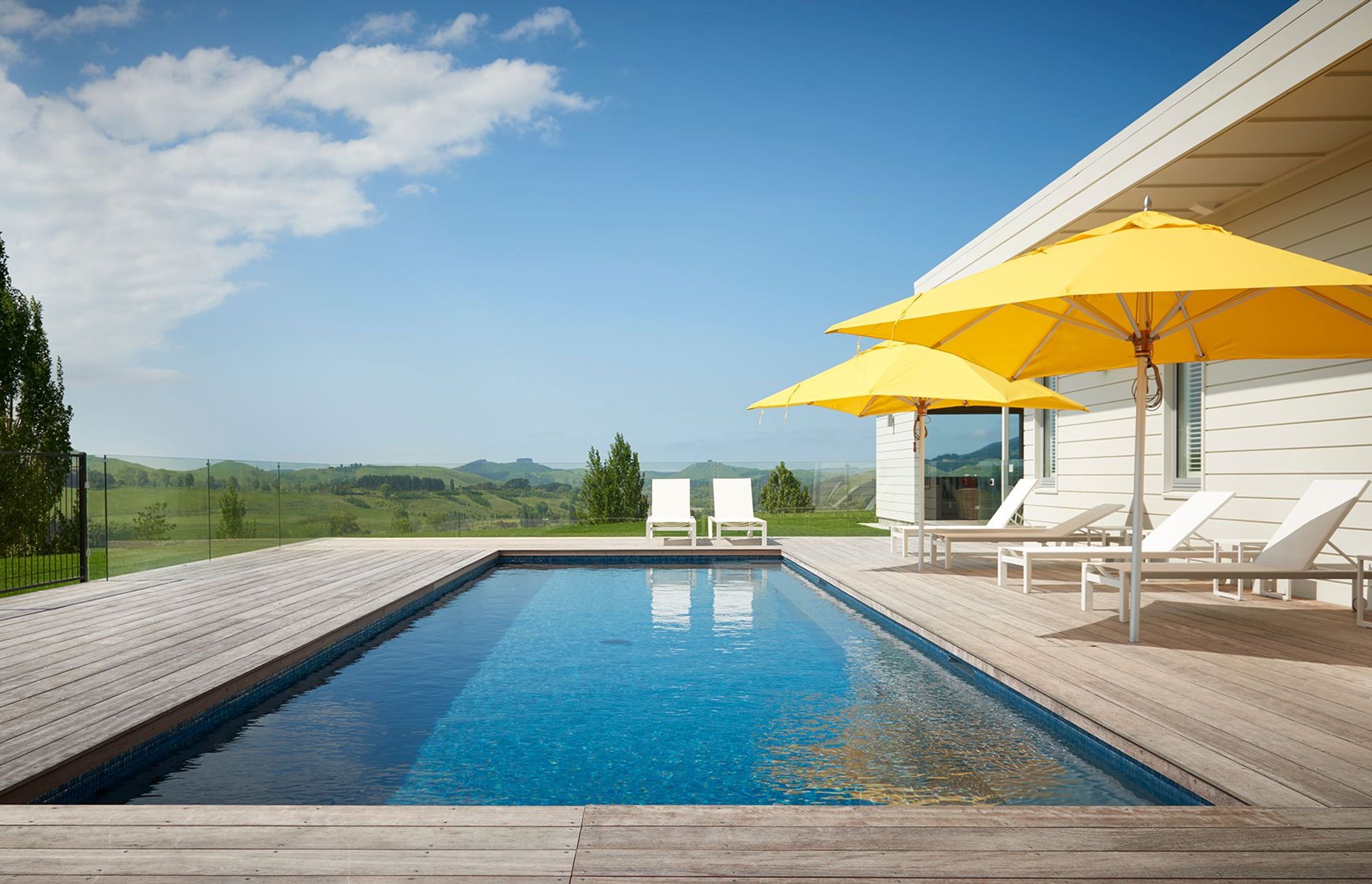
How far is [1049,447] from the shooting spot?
11.7 metres

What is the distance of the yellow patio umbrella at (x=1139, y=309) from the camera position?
402 cm

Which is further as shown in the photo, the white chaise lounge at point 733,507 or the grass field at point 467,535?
the white chaise lounge at point 733,507

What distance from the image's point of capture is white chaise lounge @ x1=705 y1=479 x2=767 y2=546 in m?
11.8

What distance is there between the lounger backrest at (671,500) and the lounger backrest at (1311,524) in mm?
7251

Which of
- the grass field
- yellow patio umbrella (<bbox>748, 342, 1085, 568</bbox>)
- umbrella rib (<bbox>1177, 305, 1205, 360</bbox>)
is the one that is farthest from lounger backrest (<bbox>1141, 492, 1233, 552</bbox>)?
the grass field

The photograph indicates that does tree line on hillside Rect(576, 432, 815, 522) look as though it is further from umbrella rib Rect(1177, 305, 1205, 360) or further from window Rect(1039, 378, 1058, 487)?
umbrella rib Rect(1177, 305, 1205, 360)

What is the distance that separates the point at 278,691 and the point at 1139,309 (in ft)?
17.5

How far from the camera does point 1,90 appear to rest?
1773 centimetres

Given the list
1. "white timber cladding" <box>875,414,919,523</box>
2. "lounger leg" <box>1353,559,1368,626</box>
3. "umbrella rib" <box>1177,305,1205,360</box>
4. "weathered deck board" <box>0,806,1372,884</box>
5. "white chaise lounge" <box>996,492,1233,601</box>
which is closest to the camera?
"weathered deck board" <box>0,806,1372,884</box>

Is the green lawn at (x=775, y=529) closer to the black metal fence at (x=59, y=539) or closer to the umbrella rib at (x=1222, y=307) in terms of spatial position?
the black metal fence at (x=59, y=539)

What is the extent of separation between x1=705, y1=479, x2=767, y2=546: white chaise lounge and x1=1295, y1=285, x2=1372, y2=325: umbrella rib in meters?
7.44

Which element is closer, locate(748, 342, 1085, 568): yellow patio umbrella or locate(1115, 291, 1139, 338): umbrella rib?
locate(1115, 291, 1139, 338): umbrella rib

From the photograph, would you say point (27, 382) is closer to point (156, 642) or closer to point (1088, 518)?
point (156, 642)

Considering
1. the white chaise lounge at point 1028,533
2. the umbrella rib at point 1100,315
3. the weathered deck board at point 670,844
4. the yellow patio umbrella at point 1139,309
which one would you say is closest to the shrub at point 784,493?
the white chaise lounge at point 1028,533
